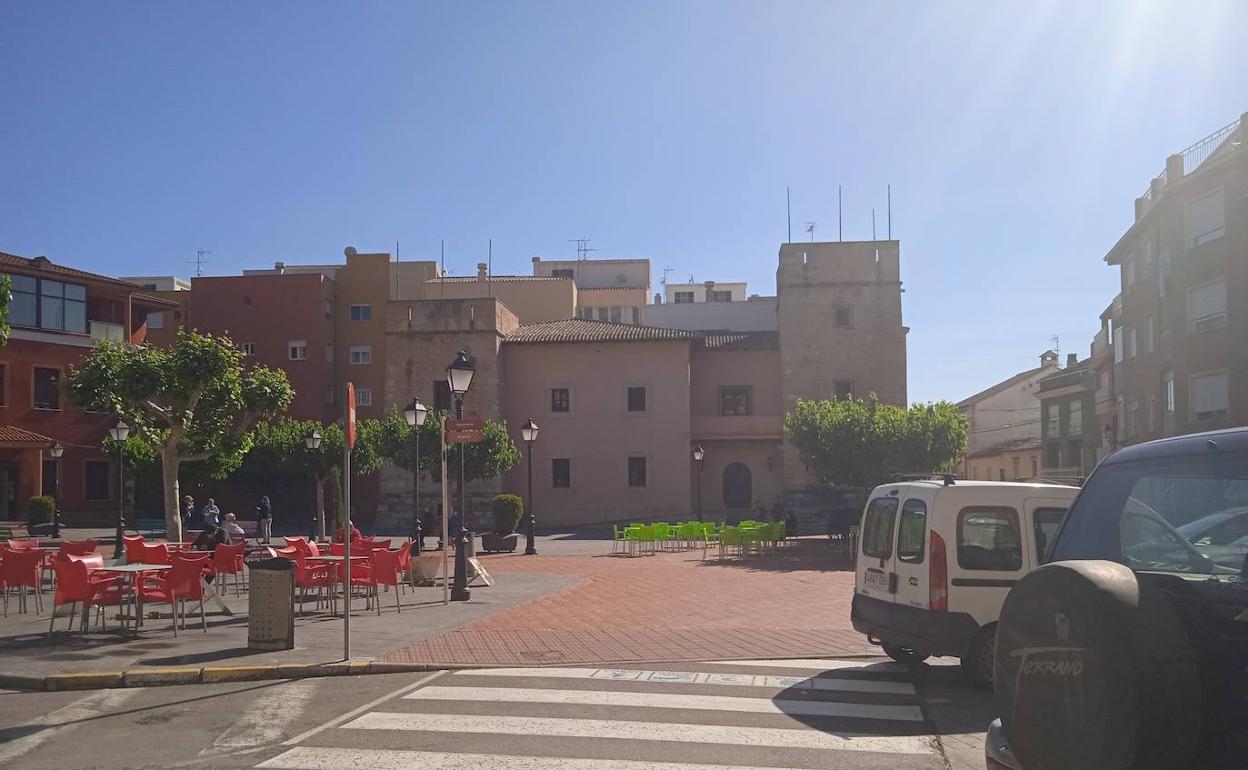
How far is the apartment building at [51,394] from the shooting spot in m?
39.6

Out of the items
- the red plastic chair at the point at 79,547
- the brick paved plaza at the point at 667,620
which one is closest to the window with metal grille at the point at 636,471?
the brick paved plaza at the point at 667,620

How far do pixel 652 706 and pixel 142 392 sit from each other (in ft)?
51.6

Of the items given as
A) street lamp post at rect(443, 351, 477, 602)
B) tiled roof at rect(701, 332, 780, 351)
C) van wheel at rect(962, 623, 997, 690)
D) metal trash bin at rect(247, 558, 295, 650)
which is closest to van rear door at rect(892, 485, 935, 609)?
van wheel at rect(962, 623, 997, 690)

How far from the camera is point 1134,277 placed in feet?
128

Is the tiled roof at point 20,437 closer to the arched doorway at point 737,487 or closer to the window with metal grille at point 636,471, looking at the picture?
the window with metal grille at point 636,471

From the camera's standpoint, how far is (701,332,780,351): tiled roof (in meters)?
50.1

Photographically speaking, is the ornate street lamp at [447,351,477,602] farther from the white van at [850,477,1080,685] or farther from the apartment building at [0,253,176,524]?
the apartment building at [0,253,176,524]

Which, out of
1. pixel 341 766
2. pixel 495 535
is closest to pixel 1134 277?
pixel 495 535

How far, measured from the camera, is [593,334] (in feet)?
159

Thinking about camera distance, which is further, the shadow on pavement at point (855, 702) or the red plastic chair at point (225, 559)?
the red plastic chair at point (225, 559)

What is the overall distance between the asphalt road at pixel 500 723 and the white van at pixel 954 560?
0.57m

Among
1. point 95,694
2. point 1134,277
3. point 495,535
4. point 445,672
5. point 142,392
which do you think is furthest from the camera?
point 1134,277

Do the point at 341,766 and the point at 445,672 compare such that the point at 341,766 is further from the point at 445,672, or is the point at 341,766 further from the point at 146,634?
the point at 146,634

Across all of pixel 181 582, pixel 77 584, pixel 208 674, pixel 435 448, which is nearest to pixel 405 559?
pixel 181 582
